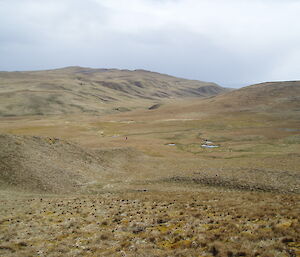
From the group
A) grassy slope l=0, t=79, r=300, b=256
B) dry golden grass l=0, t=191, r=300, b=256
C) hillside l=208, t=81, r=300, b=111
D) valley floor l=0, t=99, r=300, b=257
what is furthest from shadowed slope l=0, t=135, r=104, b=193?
hillside l=208, t=81, r=300, b=111

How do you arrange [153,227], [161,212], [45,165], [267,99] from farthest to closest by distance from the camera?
[267,99] → [45,165] → [161,212] → [153,227]

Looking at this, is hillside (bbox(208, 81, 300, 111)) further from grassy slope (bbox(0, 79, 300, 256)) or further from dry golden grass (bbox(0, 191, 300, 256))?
dry golden grass (bbox(0, 191, 300, 256))

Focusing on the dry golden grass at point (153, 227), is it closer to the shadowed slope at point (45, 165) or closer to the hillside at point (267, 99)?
the shadowed slope at point (45, 165)

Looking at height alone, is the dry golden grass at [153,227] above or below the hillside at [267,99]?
below

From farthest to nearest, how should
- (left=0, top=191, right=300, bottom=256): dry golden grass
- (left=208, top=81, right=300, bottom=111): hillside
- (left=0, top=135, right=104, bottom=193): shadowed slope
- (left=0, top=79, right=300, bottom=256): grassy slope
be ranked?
1. (left=208, top=81, right=300, bottom=111): hillside
2. (left=0, top=135, right=104, bottom=193): shadowed slope
3. (left=0, top=79, right=300, bottom=256): grassy slope
4. (left=0, top=191, right=300, bottom=256): dry golden grass

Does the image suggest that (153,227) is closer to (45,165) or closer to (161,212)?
(161,212)

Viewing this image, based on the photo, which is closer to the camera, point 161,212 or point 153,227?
point 153,227

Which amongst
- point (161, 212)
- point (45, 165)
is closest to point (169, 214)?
point (161, 212)

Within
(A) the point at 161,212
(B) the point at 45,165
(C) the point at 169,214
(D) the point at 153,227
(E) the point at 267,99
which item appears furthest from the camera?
(E) the point at 267,99

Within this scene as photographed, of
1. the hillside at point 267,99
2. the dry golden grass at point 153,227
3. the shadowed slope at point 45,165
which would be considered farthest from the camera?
the hillside at point 267,99

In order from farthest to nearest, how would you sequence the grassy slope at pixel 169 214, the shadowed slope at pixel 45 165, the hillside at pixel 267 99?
the hillside at pixel 267 99 → the shadowed slope at pixel 45 165 → the grassy slope at pixel 169 214

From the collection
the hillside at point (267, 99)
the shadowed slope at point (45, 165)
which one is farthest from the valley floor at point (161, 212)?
the hillside at point (267, 99)

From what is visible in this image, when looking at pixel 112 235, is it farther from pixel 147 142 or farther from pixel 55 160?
pixel 147 142

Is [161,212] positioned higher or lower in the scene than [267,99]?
lower
